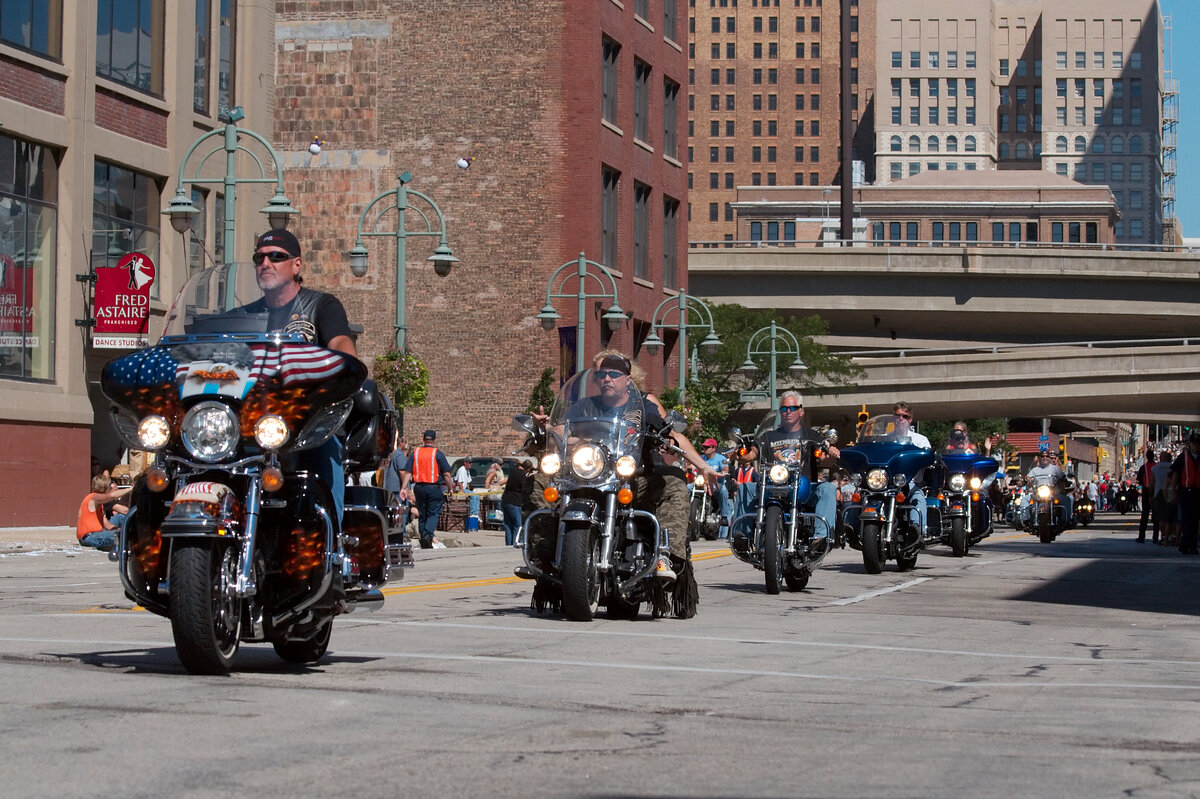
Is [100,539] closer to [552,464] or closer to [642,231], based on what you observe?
[552,464]

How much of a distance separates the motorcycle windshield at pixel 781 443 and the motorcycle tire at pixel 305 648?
7725 millimetres

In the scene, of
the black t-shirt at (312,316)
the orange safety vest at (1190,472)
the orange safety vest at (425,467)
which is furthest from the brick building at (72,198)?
the black t-shirt at (312,316)

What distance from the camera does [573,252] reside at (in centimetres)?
5066

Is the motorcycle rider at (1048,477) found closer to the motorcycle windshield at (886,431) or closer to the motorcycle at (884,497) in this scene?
the motorcycle windshield at (886,431)

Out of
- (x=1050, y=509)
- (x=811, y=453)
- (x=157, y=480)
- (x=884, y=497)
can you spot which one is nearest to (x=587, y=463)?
(x=157, y=480)

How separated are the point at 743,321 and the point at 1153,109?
146 metres

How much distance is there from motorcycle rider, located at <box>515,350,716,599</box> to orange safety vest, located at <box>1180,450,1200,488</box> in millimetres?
17658

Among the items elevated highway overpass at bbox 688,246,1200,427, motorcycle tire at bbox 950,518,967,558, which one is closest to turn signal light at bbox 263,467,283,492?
motorcycle tire at bbox 950,518,967,558

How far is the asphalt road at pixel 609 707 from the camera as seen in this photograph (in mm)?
5367

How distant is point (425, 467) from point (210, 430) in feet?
60.2

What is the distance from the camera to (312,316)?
7984 mm

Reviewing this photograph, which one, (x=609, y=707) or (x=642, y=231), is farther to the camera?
(x=642, y=231)

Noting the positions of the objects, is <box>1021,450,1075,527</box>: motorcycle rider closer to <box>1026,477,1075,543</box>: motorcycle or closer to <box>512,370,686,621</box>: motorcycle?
<box>1026,477,1075,543</box>: motorcycle

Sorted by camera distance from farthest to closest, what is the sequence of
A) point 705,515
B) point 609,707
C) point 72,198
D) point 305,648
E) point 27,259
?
point 705,515 → point 72,198 → point 27,259 → point 305,648 → point 609,707
